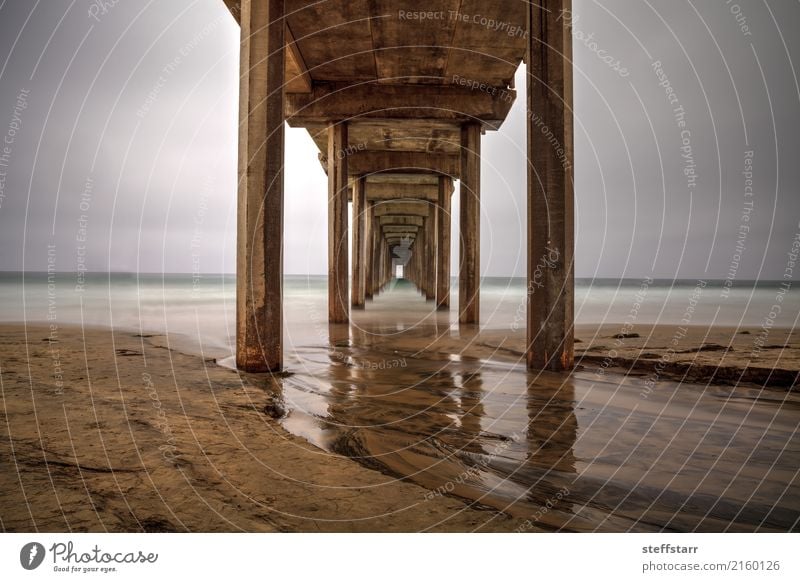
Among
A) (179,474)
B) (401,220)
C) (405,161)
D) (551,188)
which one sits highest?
(405,161)

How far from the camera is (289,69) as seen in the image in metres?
11.6

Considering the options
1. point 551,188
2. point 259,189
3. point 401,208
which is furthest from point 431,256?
point 259,189

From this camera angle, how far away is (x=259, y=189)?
557cm

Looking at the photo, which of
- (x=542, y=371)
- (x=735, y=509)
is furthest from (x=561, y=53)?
(x=735, y=509)

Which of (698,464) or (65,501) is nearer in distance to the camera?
(65,501)

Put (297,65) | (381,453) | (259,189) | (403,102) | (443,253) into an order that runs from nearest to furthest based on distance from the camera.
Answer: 1. (381,453)
2. (259,189)
3. (297,65)
4. (403,102)
5. (443,253)

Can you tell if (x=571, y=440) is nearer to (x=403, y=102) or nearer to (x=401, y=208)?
(x=403, y=102)

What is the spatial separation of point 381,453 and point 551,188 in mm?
4399

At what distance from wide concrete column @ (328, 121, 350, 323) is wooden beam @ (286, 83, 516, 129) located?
30.2 inches

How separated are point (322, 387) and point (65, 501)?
2933 mm

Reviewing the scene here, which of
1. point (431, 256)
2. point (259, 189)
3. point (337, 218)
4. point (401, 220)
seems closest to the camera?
point (259, 189)

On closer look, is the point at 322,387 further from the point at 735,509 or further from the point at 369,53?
the point at 369,53

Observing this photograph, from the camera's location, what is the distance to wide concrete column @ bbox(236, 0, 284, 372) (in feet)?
18.2

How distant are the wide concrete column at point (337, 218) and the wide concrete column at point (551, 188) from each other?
23.4 ft
